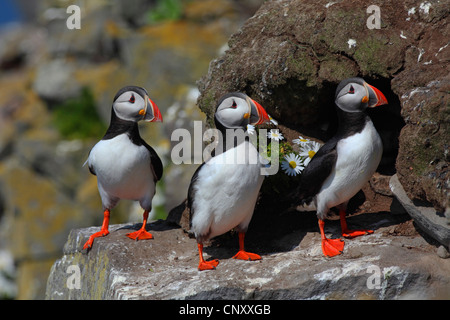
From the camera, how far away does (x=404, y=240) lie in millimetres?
5270

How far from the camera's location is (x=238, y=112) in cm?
513

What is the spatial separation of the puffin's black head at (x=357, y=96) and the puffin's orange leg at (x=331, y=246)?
3.87 ft

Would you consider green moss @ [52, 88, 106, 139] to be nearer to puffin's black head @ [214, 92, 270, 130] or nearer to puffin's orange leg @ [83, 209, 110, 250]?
puffin's orange leg @ [83, 209, 110, 250]

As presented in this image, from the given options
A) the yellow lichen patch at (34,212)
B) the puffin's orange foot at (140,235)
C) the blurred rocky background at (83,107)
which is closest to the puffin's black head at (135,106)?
the puffin's orange foot at (140,235)

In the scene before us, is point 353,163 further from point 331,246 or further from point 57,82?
point 57,82

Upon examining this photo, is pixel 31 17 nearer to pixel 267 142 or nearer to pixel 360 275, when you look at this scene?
pixel 267 142

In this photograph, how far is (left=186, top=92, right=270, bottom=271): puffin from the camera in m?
5.13

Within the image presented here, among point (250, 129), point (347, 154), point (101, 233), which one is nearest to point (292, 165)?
point (250, 129)

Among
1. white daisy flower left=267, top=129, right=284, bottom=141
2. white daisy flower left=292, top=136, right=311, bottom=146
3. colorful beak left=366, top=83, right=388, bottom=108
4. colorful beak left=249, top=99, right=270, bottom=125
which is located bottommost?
white daisy flower left=292, top=136, right=311, bottom=146

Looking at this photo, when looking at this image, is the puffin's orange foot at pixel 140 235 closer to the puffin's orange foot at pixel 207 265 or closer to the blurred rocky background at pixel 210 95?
the blurred rocky background at pixel 210 95

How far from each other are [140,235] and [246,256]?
1.40 metres

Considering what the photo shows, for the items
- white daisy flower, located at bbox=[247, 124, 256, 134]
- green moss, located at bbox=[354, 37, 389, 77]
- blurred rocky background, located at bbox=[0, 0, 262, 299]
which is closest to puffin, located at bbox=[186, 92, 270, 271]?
white daisy flower, located at bbox=[247, 124, 256, 134]

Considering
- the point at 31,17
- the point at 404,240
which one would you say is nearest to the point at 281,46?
the point at 404,240

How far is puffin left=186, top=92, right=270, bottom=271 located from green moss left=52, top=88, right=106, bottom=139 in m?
9.23
